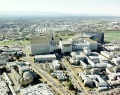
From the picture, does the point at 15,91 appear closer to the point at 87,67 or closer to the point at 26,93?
the point at 26,93

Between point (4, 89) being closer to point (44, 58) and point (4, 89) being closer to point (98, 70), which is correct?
point (44, 58)

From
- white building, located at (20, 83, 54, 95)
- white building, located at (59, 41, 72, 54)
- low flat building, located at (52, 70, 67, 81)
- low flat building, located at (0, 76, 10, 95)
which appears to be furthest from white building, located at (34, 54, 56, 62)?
white building, located at (20, 83, 54, 95)

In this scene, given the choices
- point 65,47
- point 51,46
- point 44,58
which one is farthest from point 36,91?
point 65,47

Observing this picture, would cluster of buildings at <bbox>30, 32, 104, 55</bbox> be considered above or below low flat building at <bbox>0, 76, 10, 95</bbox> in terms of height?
above

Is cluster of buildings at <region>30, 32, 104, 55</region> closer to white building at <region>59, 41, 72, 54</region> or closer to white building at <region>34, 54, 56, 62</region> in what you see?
white building at <region>59, 41, 72, 54</region>

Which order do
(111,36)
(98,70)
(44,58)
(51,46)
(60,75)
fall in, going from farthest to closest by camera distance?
(111,36) < (51,46) < (44,58) < (98,70) < (60,75)

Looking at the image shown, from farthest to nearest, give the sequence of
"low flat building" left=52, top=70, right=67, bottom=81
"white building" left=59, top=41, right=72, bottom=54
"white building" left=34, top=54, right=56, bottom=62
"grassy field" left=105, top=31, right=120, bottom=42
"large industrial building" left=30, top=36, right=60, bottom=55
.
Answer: "grassy field" left=105, top=31, right=120, bottom=42 → "white building" left=59, top=41, right=72, bottom=54 → "large industrial building" left=30, top=36, right=60, bottom=55 → "white building" left=34, top=54, right=56, bottom=62 → "low flat building" left=52, top=70, right=67, bottom=81

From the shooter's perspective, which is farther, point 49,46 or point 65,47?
point 65,47

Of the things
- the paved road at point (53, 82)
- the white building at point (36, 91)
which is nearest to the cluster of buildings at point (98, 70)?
the paved road at point (53, 82)

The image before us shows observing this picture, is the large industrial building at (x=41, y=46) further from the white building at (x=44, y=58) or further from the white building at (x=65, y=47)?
the white building at (x=44, y=58)

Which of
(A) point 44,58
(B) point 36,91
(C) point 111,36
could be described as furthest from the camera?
(C) point 111,36

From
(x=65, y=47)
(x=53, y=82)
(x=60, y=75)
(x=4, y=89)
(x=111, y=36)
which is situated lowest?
(x=53, y=82)
